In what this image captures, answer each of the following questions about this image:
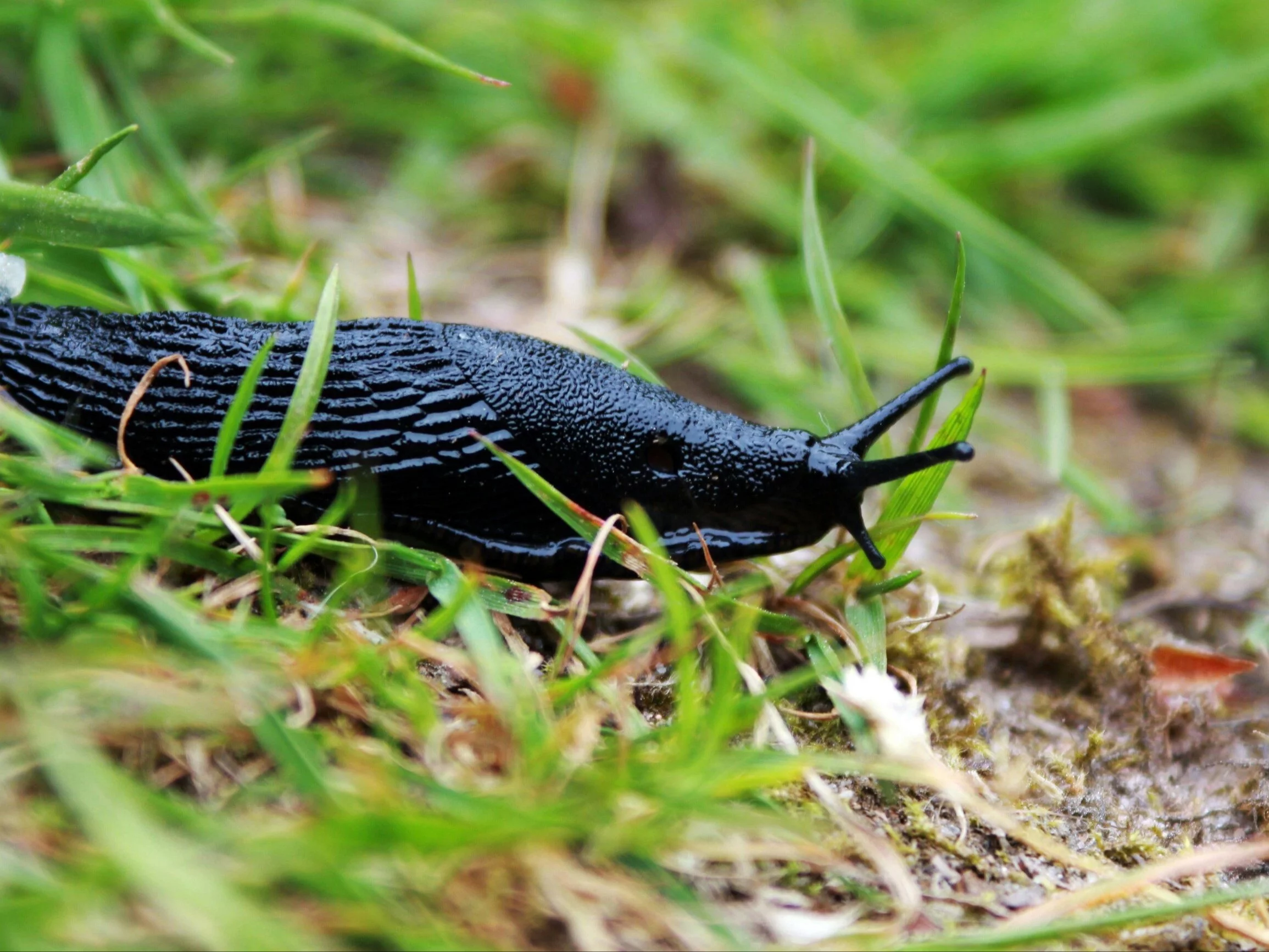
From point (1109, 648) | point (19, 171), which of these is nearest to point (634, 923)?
point (1109, 648)

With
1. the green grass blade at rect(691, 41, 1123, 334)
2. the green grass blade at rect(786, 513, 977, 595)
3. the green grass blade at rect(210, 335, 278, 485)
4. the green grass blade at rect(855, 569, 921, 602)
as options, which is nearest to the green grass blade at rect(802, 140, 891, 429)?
the green grass blade at rect(786, 513, 977, 595)

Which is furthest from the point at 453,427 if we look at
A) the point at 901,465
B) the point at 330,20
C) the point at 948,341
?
the point at 330,20

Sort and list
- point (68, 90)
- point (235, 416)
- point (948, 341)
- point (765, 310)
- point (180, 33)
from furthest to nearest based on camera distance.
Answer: point (765, 310)
point (68, 90)
point (180, 33)
point (948, 341)
point (235, 416)

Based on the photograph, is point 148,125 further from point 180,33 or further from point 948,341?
point 948,341

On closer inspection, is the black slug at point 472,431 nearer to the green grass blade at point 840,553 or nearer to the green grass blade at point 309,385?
the green grass blade at point 840,553

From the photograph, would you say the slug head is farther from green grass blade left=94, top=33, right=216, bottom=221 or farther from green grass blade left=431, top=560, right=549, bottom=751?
green grass blade left=94, top=33, right=216, bottom=221

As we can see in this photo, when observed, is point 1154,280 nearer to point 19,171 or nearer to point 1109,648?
point 1109,648
